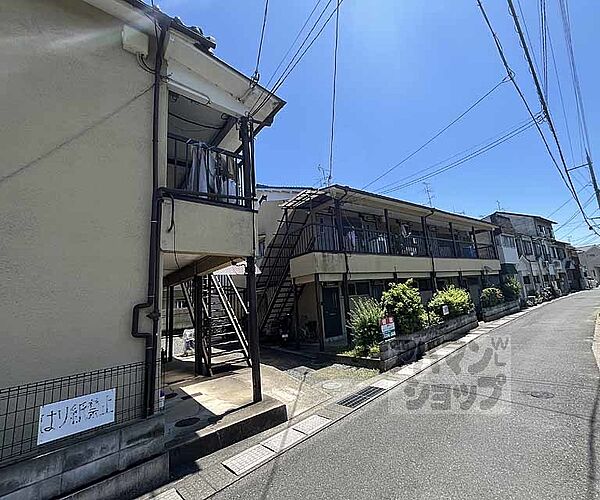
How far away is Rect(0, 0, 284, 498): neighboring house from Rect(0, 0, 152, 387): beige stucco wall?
13 mm

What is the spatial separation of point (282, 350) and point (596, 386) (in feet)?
27.9

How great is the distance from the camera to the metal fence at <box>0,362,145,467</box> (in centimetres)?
297

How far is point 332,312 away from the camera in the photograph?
40.1ft

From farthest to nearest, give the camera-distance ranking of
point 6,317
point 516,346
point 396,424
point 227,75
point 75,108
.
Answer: point 516,346
point 227,75
point 396,424
point 75,108
point 6,317

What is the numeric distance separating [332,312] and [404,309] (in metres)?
3.66

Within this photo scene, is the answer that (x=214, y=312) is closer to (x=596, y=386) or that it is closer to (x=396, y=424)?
(x=396, y=424)

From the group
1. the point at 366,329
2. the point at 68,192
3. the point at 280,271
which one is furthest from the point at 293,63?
the point at 280,271

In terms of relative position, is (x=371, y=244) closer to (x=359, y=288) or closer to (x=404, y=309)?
(x=359, y=288)

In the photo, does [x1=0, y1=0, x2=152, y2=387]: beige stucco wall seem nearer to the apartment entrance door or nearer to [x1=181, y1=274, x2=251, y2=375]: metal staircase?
[x1=181, y1=274, x2=251, y2=375]: metal staircase

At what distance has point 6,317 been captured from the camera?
309cm

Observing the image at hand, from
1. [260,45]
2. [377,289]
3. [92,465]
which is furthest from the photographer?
[377,289]

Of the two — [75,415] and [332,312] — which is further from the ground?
[332,312]

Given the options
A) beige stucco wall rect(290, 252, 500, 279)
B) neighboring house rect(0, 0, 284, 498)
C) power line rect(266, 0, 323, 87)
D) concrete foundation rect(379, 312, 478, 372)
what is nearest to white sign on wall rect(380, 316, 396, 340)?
concrete foundation rect(379, 312, 478, 372)

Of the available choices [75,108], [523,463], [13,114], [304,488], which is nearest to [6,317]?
[13,114]
